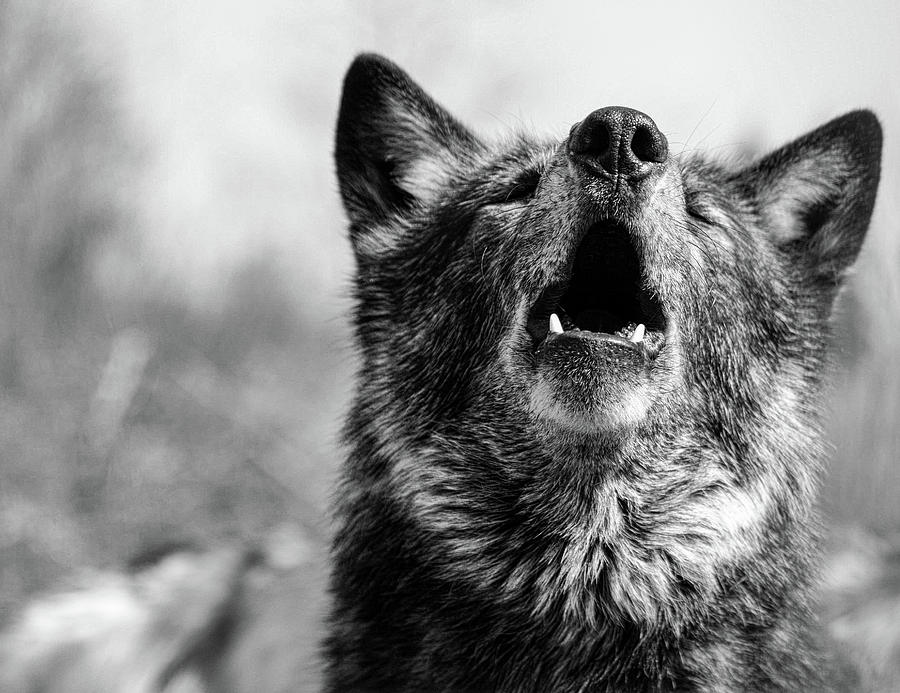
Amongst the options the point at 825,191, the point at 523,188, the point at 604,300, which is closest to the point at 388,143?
the point at 523,188

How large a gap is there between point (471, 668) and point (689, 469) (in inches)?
38.7

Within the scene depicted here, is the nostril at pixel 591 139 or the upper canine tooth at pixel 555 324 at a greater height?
the nostril at pixel 591 139

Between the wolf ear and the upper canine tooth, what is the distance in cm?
129

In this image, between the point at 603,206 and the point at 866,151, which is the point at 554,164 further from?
the point at 866,151

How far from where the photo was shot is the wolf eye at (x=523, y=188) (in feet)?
10.8

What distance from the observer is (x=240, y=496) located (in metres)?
7.62

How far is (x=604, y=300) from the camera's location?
10.1ft

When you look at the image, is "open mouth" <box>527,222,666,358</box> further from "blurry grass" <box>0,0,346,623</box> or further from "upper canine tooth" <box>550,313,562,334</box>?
"blurry grass" <box>0,0,346,623</box>

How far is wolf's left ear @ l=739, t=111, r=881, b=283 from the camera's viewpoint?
11.8ft

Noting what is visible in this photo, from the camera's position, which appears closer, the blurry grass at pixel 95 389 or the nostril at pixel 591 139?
the nostril at pixel 591 139

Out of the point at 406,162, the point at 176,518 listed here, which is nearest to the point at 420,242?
the point at 406,162

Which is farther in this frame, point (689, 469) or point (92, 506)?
point (92, 506)

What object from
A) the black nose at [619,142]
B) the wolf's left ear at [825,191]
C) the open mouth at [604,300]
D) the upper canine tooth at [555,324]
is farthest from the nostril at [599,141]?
the wolf's left ear at [825,191]

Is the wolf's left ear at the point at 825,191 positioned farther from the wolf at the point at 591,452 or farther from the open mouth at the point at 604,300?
the open mouth at the point at 604,300
